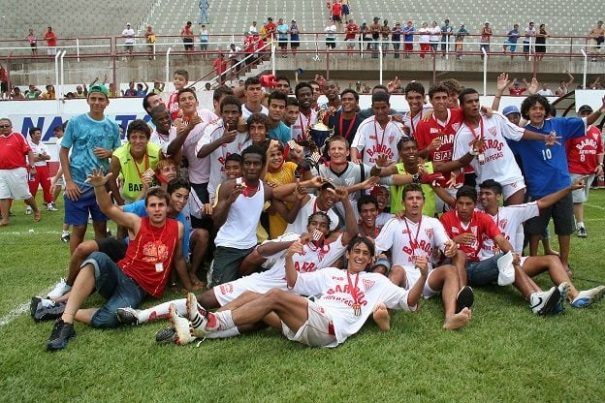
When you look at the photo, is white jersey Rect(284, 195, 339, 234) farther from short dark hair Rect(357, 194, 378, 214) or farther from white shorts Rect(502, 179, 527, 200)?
white shorts Rect(502, 179, 527, 200)

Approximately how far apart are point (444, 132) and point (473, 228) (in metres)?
1.29

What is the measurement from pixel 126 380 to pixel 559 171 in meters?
5.00

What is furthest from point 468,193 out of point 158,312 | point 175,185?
point 158,312

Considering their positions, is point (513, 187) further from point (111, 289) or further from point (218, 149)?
point (111, 289)

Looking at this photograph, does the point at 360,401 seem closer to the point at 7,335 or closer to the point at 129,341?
the point at 129,341

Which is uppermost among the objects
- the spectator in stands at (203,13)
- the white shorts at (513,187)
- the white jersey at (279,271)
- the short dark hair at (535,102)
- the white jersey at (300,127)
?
the spectator in stands at (203,13)

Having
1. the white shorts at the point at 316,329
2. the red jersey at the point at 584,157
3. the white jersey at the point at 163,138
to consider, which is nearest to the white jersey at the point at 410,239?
the white shorts at the point at 316,329

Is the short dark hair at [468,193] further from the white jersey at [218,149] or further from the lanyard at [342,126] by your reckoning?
the white jersey at [218,149]

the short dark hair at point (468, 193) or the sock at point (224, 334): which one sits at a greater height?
the short dark hair at point (468, 193)

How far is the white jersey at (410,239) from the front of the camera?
5.64 m

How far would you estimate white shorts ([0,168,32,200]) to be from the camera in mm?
10777

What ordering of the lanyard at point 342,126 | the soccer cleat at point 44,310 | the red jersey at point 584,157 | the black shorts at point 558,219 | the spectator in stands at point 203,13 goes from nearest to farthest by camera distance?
the soccer cleat at point 44,310 < the black shorts at point 558,219 < the lanyard at point 342,126 < the red jersey at point 584,157 < the spectator in stands at point 203,13

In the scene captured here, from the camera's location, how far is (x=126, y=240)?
19.1ft

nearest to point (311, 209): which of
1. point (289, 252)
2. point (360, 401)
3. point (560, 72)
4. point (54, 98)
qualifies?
point (289, 252)
